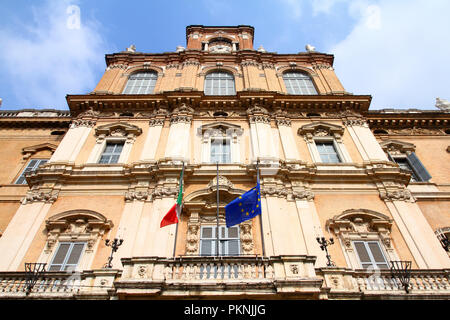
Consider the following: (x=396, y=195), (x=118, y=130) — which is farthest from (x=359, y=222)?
(x=118, y=130)

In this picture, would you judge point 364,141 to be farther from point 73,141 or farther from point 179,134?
→ point 73,141

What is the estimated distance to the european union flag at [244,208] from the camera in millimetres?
10406

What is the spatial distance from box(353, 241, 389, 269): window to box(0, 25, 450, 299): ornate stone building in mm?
43

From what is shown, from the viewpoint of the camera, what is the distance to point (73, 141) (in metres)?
15.7

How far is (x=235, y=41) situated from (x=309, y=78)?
26.4 feet

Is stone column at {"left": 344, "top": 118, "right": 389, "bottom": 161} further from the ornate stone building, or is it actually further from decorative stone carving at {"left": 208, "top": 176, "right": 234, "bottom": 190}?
decorative stone carving at {"left": 208, "top": 176, "right": 234, "bottom": 190}

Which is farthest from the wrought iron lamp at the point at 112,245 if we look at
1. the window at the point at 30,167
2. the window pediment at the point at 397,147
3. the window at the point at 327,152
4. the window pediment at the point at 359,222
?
the window pediment at the point at 397,147

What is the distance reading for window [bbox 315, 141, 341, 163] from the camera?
1529 centimetres

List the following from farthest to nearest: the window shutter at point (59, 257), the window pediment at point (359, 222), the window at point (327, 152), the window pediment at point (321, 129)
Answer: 1. the window pediment at point (321, 129)
2. the window at point (327, 152)
3. the window pediment at point (359, 222)
4. the window shutter at point (59, 257)

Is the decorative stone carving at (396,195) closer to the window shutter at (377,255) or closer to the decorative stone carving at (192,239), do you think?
the window shutter at (377,255)

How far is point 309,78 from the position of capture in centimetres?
2186

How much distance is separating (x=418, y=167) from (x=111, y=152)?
14.8 metres

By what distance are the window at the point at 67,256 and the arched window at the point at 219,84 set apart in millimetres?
11754
